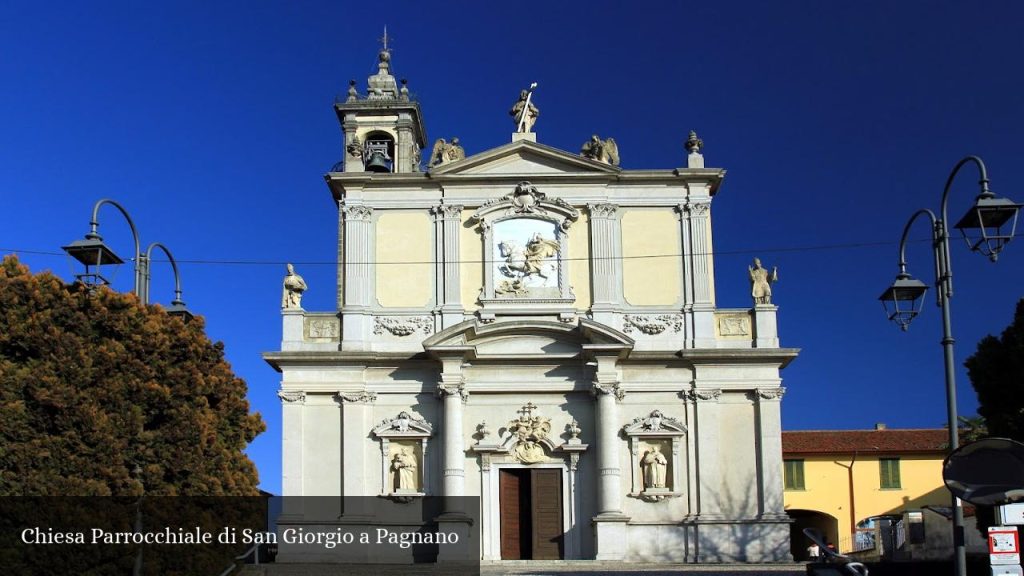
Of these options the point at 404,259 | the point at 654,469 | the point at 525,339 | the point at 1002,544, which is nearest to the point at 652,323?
the point at 525,339

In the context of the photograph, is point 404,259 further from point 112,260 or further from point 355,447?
point 112,260

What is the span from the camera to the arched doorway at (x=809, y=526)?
40.9 m

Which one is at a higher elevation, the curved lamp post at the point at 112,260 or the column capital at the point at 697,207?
the column capital at the point at 697,207

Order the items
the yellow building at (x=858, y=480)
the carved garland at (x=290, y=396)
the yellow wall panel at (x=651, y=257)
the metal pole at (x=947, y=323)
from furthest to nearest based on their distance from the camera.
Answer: the yellow building at (x=858, y=480)
the yellow wall panel at (x=651, y=257)
the carved garland at (x=290, y=396)
the metal pole at (x=947, y=323)

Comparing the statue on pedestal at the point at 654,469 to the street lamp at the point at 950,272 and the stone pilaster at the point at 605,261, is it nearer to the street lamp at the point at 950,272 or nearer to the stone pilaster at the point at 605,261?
the stone pilaster at the point at 605,261

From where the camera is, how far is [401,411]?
28312 millimetres

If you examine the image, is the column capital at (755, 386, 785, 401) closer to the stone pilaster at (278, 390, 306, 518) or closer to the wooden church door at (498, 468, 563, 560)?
the wooden church door at (498, 468, 563, 560)

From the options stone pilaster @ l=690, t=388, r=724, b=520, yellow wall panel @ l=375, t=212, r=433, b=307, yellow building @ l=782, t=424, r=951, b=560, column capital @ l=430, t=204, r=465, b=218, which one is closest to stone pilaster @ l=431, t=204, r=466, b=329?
column capital @ l=430, t=204, r=465, b=218

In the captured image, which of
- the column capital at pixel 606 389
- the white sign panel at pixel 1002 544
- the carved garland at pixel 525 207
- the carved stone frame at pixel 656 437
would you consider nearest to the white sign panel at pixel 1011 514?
the white sign panel at pixel 1002 544

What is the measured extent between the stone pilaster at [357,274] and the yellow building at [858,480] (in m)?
18.1

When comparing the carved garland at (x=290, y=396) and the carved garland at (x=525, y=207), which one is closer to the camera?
the carved garland at (x=290, y=396)

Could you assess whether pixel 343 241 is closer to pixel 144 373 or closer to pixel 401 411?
pixel 401 411

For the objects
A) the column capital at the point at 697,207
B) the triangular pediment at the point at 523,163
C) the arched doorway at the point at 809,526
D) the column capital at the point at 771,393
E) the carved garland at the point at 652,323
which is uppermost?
the triangular pediment at the point at 523,163

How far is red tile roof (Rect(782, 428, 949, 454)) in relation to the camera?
40.8 m
